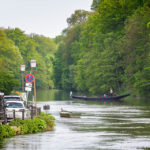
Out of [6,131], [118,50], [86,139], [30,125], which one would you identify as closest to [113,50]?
[118,50]

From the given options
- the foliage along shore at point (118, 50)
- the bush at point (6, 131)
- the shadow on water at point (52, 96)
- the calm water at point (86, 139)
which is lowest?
the calm water at point (86, 139)

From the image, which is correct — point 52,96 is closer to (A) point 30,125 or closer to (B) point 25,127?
(A) point 30,125

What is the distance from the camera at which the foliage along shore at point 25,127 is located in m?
26.0

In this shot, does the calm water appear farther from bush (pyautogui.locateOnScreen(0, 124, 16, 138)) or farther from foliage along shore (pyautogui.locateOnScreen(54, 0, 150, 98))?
foliage along shore (pyautogui.locateOnScreen(54, 0, 150, 98))

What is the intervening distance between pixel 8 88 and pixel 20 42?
340 feet

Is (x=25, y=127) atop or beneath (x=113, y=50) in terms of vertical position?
beneath

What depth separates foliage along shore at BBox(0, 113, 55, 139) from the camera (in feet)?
85.3

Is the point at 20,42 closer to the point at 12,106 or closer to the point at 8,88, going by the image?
the point at 8,88


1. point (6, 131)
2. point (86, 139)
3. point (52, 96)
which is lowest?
point (86, 139)

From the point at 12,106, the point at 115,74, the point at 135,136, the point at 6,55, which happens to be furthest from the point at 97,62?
the point at 135,136

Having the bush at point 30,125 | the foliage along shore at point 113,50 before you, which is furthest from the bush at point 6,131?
the foliage along shore at point 113,50

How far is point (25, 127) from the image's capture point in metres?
28.0

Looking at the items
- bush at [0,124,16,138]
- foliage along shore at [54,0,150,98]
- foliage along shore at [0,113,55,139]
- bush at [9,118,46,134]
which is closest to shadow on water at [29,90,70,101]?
foliage along shore at [54,0,150,98]

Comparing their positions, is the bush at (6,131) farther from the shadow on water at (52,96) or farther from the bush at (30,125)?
the shadow on water at (52,96)
